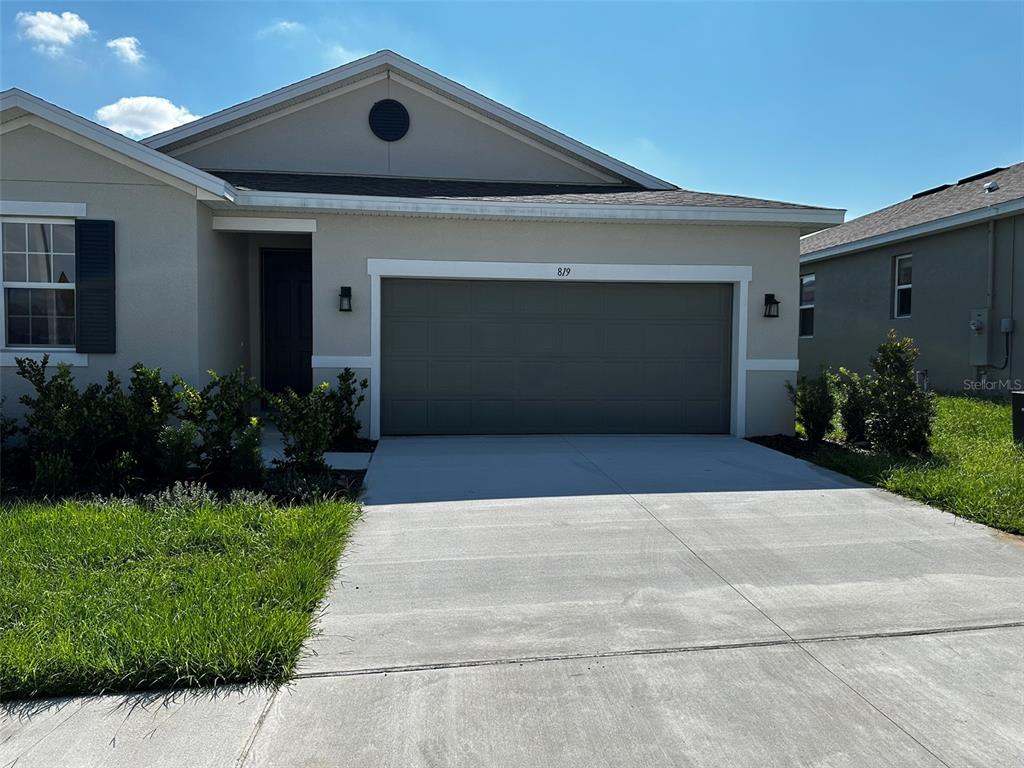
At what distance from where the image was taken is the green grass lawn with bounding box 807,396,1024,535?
6.44m

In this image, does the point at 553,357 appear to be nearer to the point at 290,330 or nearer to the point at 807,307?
the point at 290,330

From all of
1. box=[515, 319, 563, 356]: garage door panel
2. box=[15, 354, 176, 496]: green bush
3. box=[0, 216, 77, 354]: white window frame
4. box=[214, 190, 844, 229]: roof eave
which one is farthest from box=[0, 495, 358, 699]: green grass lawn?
box=[515, 319, 563, 356]: garage door panel

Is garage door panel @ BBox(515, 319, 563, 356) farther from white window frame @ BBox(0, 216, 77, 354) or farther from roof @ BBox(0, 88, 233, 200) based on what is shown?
white window frame @ BBox(0, 216, 77, 354)

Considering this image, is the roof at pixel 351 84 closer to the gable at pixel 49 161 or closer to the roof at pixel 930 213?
the gable at pixel 49 161

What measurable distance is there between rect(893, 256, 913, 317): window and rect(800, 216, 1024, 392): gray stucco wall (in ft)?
0.40

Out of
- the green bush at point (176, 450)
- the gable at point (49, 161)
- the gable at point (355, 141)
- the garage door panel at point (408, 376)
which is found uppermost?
the gable at point (355, 141)

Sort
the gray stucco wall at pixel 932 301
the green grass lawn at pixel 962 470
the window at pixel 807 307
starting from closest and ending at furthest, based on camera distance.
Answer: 1. the green grass lawn at pixel 962 470
2. the gray stucco wall at pixel 932 301
3. the window at pixel 807 307

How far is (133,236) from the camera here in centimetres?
859

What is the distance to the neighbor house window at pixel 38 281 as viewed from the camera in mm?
8562

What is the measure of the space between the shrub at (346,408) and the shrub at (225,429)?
→ 1676 mm

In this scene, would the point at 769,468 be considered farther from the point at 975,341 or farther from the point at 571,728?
the point at 975,341

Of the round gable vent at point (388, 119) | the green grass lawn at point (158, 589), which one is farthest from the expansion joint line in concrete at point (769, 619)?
the round gable vent at point (388, 119)

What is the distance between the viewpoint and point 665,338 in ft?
34.7

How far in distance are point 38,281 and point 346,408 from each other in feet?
12.5
